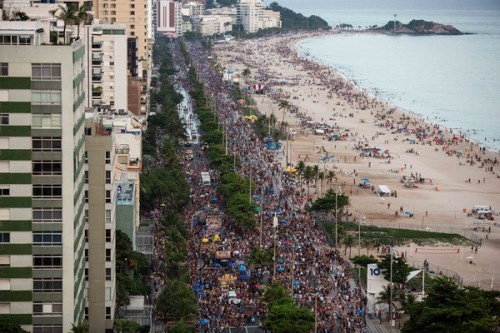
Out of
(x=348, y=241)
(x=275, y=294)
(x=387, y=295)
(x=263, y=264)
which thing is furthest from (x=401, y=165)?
(x=275, y=294)

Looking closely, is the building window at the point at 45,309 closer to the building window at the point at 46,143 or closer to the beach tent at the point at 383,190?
the building window at the point at 46,143

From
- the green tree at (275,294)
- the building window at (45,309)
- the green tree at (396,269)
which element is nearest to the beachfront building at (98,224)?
the building window at (45,309)

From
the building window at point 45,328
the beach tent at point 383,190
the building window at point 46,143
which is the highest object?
the building window at point 46,143

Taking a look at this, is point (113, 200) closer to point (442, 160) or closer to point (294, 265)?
point (294, 265)

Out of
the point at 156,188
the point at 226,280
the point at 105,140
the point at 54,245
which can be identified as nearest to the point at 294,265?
the point at 226,280

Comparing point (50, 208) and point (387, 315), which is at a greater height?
point (50, 208)

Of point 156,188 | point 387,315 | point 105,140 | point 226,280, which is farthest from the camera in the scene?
point 156,188
